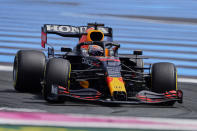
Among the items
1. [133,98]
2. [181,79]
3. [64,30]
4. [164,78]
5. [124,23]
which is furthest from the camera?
[124,23]

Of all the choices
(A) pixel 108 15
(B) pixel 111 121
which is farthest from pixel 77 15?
(B) pixel 111 121

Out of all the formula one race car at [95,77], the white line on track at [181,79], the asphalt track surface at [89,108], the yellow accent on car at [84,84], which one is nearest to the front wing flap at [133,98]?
the formula one race car at [95,77]

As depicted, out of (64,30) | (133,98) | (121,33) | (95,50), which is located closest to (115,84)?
(133,98)

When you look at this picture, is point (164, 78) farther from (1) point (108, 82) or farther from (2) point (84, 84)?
(2) point (84, 84)

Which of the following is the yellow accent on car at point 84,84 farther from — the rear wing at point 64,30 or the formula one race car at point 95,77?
the rear wing at point 64,30

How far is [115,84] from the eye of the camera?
7.31 m

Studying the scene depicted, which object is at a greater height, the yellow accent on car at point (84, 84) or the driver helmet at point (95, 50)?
the driver helmet at point (95, 50)

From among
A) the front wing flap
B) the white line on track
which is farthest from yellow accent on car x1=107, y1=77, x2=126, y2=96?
the white line on track

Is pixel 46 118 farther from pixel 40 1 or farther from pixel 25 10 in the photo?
pixel 40 1

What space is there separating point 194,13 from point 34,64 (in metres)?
15.7

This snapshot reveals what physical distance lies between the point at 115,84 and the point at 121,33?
35.3ft

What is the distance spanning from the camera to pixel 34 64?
27.1ft

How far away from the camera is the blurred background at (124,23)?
1460 cm

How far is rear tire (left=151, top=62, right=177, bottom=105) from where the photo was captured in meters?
7.73
